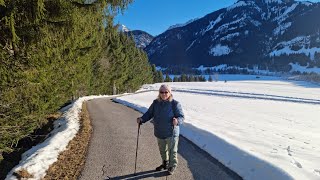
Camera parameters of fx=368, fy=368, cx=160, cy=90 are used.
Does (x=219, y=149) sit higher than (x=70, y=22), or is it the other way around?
(x=70, y=22)

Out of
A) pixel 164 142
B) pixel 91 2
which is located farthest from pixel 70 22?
pixel 164 142

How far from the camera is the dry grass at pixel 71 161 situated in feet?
27.0

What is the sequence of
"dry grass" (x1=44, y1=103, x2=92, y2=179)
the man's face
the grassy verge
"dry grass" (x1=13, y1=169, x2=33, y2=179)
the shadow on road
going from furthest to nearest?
the grassy verge, the man's face, "dry grass" (x1=44, y1=103, x2=92, y2=179), the shadow on road, "dry grass" (x1=13, y1=169, x2=33, y2=179)

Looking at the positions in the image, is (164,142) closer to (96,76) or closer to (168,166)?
(168,166)

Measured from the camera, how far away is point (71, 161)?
31.3 ft

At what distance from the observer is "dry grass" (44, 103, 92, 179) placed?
27.0ft

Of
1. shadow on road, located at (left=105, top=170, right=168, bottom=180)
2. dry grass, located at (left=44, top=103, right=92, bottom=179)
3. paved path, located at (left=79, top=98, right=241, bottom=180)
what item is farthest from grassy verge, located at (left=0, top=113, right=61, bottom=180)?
shadow on road, located at (left=105, top=170, right=168, bottom=180)

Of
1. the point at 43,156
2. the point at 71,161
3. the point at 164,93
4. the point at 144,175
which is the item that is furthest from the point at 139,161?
the point at 43,156

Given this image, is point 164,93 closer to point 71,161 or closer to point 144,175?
point 144,175

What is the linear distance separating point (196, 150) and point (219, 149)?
707 mm

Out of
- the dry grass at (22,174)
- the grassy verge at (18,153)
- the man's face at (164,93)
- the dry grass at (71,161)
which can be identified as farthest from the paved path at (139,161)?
the grassy verge at (18,153)

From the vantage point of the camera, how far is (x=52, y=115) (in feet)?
66.1

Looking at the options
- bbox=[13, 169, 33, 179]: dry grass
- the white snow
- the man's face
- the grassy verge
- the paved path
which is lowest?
the grassy verge

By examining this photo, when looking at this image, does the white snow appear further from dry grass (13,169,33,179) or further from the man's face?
the man's face
